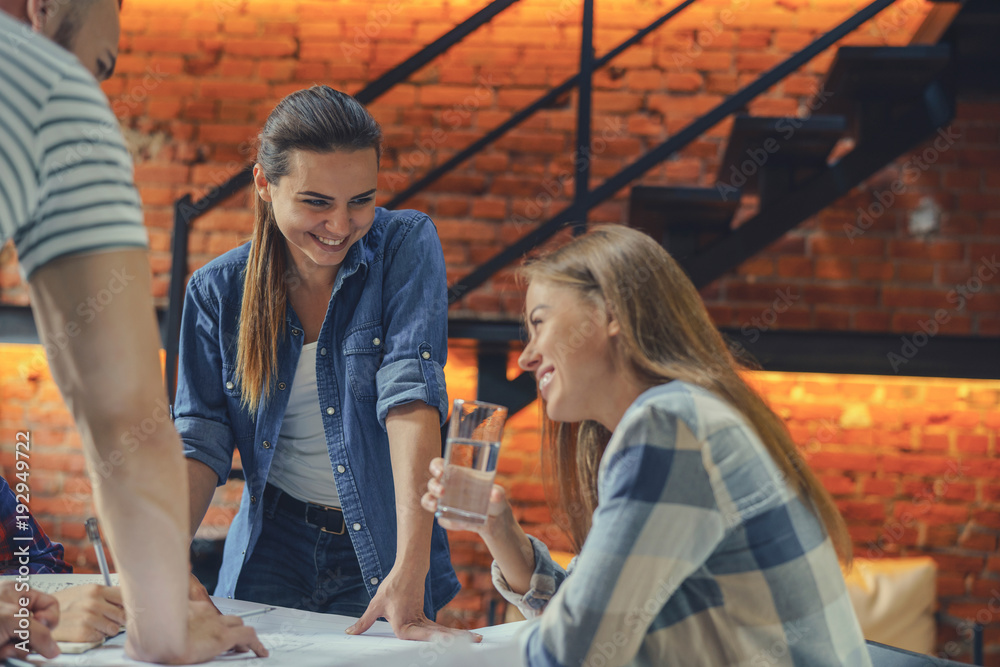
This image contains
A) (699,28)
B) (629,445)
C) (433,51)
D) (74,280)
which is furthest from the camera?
(699,28)

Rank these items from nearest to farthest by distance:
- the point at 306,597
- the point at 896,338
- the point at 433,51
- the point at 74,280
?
1. the point at 74,280
2. the point at 306,597
3. the point at 433,51
4. the point at 896,338

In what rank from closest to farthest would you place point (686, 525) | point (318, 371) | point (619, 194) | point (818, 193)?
point (686, 525) < point (318, 371) < point (818, 193) < point (619, 194)

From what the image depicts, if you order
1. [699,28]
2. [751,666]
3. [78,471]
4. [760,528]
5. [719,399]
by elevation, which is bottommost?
[78,471]

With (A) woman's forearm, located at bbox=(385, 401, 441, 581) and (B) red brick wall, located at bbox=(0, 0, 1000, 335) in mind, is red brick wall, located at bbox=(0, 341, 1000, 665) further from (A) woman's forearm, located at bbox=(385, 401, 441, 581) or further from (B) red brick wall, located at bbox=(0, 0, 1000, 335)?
(A) woman's forearm, located at bbox=(385, 401, 441, 581)

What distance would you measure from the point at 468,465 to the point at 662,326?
283 millimetres

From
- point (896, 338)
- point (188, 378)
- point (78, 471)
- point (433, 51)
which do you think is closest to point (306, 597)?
point (188, 378)

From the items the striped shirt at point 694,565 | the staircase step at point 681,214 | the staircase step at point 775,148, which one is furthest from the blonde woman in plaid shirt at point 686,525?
the staircase step at point 775,148

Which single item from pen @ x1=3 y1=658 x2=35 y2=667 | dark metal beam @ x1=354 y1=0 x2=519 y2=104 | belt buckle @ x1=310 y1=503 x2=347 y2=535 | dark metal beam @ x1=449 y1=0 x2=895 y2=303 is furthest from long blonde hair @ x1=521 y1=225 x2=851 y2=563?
dark metal beam @ x1=354 y1=0 x2=519 y2=104

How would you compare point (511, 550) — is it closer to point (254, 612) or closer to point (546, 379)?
point (546, 379)

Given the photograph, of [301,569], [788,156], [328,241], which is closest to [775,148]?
[788,156]

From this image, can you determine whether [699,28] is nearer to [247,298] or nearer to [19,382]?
[247,298]

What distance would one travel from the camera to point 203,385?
1310 millimetres

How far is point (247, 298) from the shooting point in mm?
1306

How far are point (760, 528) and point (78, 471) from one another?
9.80 ft
